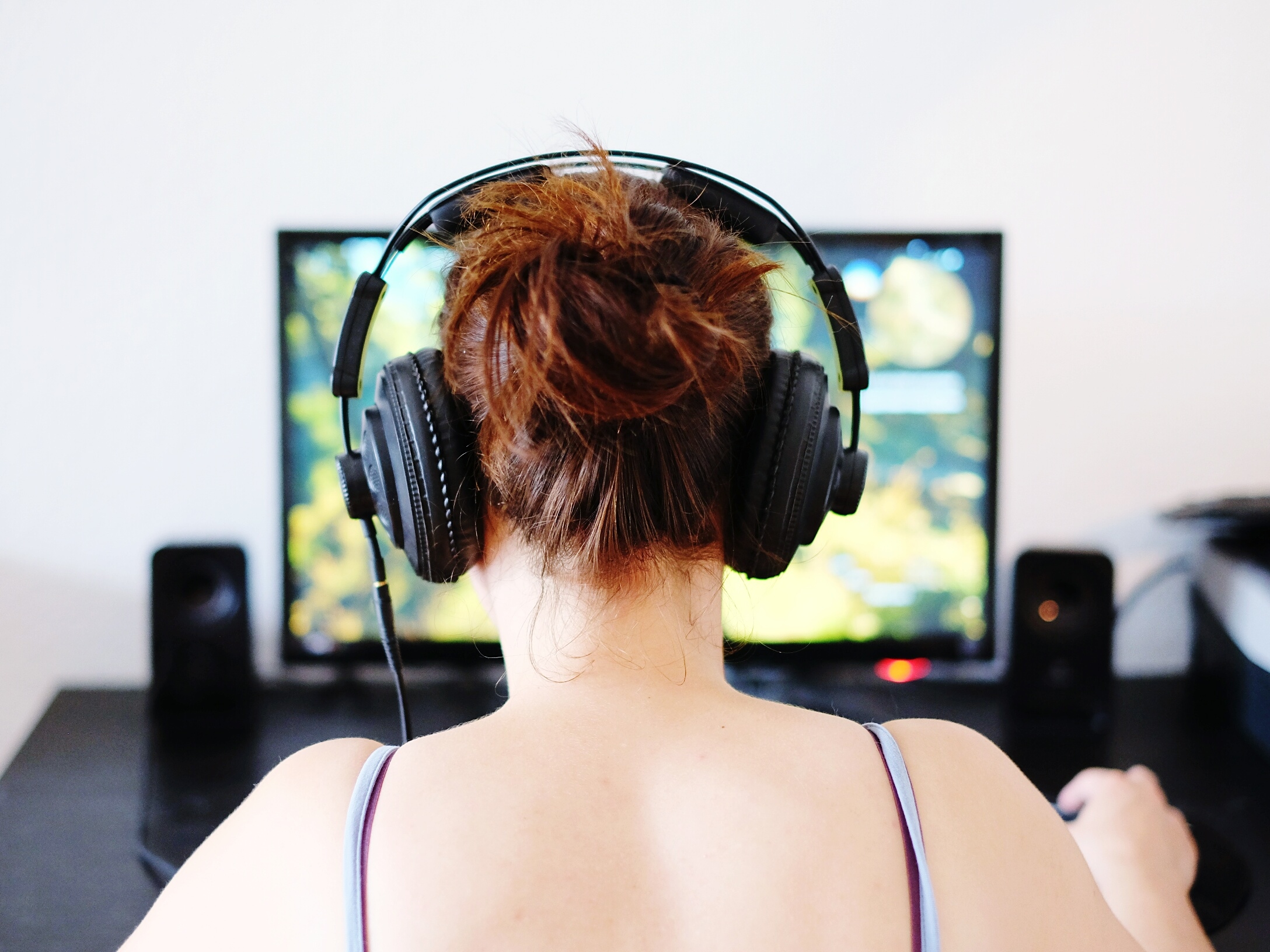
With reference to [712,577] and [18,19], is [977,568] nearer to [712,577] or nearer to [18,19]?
[712,577]

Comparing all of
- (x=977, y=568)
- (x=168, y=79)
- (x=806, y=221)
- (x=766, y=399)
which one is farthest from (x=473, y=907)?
(x=168, y=79)

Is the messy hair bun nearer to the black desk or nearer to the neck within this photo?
the neck

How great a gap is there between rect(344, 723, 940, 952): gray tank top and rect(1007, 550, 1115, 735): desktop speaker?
75 centimetres

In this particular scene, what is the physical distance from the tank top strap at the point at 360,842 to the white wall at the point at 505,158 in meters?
0.79

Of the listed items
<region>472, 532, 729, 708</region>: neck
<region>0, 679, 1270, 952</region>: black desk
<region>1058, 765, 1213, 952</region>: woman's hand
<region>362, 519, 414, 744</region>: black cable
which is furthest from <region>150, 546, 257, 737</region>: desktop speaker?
<region>1058, 765, 1213, 952</region>: woman's hand

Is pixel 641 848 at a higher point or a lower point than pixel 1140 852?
higher

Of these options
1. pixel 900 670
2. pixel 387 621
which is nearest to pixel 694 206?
pixel 387 621

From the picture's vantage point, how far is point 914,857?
518mm

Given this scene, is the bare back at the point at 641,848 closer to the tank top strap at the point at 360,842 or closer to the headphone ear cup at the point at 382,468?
the tank top strap at the point at 360,842

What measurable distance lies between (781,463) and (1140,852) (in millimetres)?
591

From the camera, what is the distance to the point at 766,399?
62cm

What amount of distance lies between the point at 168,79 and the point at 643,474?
45.8 inches

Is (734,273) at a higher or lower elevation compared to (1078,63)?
lower

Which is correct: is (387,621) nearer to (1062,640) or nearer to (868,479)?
(868,479)
